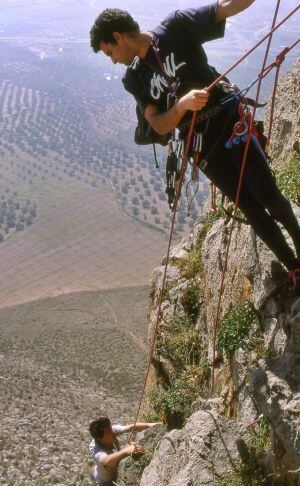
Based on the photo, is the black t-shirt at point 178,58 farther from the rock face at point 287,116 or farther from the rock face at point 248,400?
the rock face at point 287,116

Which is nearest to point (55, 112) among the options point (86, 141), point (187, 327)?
point (86, 141)

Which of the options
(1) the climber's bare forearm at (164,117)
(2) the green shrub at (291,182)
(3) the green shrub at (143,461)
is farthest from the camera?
(3) the green shrub at (143,461)

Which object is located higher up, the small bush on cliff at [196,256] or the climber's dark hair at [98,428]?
the small bush on cliff at [196,256]

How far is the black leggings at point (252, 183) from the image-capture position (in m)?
4.05

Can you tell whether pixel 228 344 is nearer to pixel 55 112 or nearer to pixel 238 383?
pixel 238 383

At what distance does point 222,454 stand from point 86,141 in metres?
160

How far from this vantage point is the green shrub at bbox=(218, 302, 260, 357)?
5.22 metres

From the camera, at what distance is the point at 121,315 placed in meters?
52.3

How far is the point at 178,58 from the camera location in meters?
3.71

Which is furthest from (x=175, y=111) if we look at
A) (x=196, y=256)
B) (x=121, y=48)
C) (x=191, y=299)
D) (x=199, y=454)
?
(x=196, y=256)

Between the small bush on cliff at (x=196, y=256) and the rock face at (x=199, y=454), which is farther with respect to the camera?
the small bush on cliff at (x=196, y=256)

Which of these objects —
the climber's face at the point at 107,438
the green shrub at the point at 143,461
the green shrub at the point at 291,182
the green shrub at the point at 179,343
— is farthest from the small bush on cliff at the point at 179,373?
the green shrub at the point at 291,182

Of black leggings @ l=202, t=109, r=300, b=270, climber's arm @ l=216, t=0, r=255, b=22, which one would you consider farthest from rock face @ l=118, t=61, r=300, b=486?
climber's arm @ l=216, t=0, r=255, b=22

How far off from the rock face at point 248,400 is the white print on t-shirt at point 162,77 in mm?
1899
